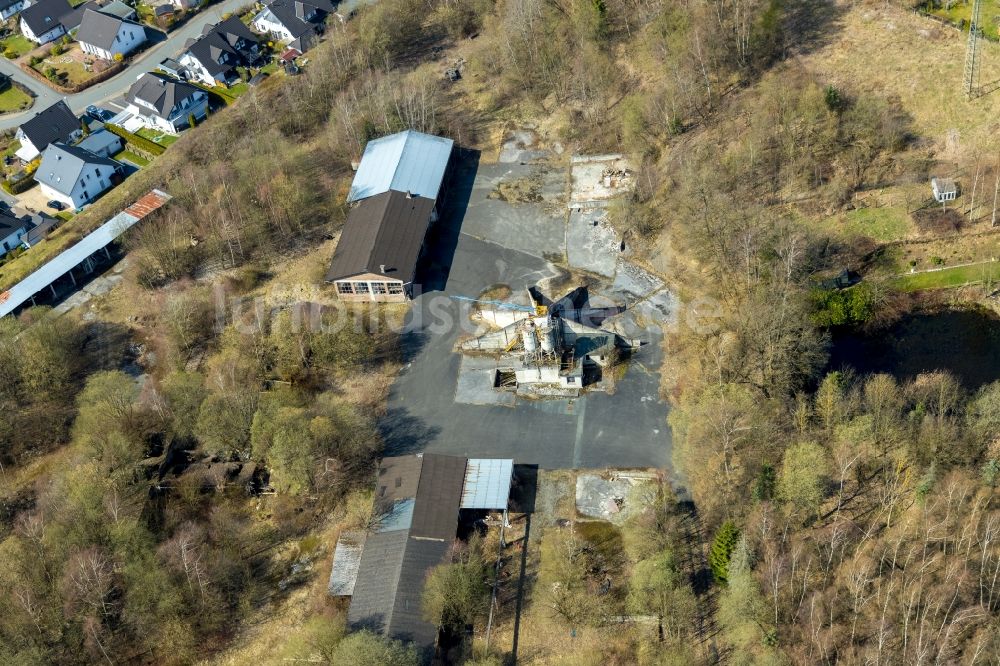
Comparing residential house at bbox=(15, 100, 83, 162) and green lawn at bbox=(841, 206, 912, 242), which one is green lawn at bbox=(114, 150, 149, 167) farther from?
green lawn at bbox=(841, 206, 912, 242)

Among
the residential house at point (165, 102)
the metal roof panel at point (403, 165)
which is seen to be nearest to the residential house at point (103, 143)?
the residential house at point (165, 102)

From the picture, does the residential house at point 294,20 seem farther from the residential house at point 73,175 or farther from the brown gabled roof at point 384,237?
the brown gabled roof at point 384,237

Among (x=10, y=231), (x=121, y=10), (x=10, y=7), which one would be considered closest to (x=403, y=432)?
(x=10, y=231)

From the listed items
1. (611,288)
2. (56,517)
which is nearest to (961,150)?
(611,288)

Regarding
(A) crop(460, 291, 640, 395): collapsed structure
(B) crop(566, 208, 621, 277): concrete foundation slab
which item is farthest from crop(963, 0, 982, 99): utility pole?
(A) crop(460, 291, 640, 395): collapsed structure

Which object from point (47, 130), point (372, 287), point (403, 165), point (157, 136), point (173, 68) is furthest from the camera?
point (173, 68)

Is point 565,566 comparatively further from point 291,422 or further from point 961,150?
point 961,150

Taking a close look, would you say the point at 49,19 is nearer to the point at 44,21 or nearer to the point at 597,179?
the point at 44,21
